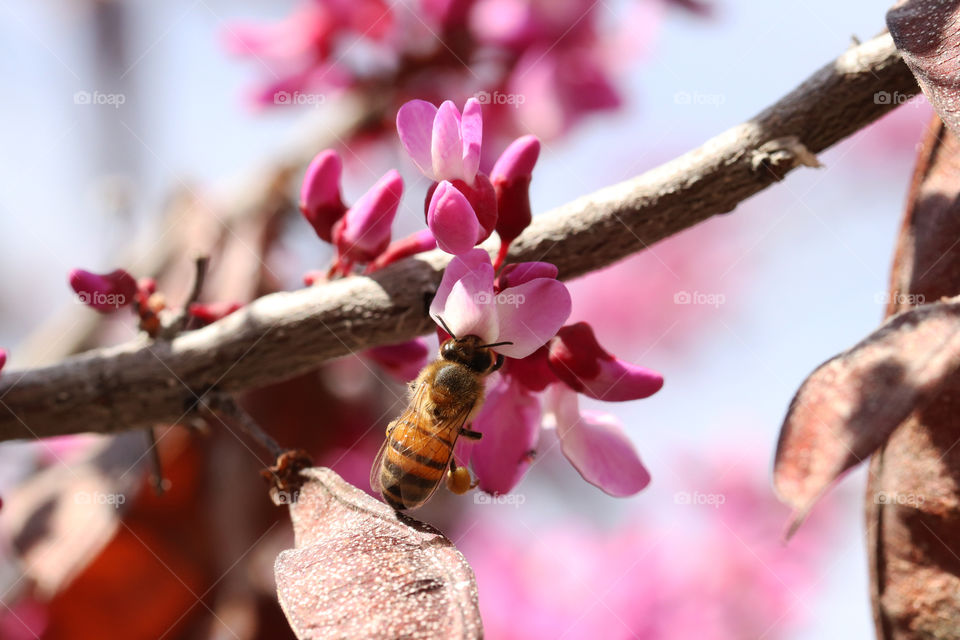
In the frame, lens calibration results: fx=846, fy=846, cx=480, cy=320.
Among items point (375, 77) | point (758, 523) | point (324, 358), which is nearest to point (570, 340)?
point (324, 358)

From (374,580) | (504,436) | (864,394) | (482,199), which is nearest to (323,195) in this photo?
(482,199)

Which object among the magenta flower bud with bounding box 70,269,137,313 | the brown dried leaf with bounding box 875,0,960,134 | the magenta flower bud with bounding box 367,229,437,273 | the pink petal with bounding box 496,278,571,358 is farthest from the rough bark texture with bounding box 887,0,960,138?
the magenta flower bud with bounding box 70,269,137,313

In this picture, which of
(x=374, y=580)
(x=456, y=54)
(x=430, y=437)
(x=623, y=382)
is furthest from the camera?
(x=456, y=54)

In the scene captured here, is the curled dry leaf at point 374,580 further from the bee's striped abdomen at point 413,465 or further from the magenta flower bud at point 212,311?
the magenta flower bud at point 212,311

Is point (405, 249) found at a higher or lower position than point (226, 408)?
higher

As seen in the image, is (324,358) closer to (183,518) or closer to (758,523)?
(183,518)

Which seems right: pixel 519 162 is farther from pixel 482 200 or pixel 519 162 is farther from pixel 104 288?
pixel 104 288

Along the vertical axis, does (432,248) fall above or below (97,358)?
above
